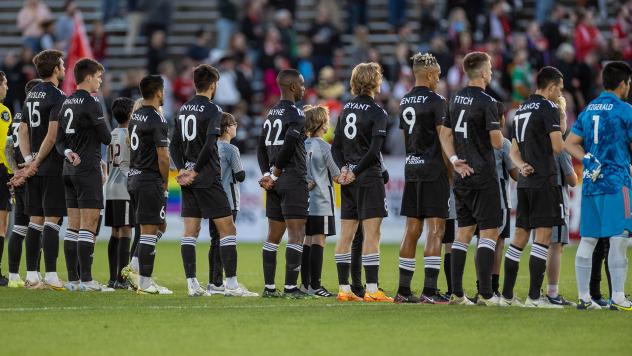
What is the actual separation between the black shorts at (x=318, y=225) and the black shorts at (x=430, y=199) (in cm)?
155

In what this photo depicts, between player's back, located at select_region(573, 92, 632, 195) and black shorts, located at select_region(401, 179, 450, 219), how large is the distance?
156 cm

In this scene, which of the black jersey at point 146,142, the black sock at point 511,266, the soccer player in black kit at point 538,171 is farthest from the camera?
the black jersey at point 146,142

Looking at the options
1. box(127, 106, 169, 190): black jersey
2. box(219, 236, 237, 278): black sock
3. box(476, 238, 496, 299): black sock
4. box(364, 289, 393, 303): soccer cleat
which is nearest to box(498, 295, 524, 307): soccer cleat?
box(476, 238, 496, 299): black sock

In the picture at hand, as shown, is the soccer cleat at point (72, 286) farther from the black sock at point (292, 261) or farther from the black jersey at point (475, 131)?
the black jersey at point (475, 131)

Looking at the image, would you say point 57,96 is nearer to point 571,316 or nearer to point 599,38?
point 571,316

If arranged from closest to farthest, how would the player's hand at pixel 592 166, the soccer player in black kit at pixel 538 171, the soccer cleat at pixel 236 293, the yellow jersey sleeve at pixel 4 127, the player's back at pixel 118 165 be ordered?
the player's hand at pixel 592 166, the soccer player in black kit at pixel 538 171, the soccer cleat at pixel 236 293, the player's back at pixel 118 165, the yellow jersey sleeve at pixel 4 127

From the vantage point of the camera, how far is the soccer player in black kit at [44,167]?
15.0 meters

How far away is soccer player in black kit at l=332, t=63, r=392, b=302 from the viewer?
13695mm

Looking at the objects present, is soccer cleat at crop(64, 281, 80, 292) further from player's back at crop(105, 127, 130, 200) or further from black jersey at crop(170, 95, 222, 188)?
black jersey at crop(170, 95, 222, 188)

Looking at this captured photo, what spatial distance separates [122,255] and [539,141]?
5648mm

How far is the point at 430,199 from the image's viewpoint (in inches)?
528

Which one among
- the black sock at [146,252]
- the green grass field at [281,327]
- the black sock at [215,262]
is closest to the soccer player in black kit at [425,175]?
the green grass field at [281,327]

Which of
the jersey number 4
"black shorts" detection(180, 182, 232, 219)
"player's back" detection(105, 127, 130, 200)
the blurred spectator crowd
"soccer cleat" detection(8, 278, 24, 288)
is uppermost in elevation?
the blurred spectator crowd

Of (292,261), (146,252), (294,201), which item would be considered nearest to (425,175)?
(294,201)
